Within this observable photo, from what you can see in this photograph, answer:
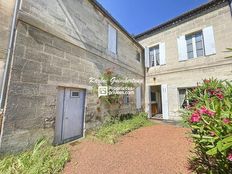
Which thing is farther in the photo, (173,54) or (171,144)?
(173,54)

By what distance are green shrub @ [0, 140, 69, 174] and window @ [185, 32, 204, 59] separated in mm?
8690

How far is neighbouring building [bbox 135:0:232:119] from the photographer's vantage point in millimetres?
7281

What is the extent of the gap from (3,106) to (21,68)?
0.99m

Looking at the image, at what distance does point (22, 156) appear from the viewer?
9.78ft

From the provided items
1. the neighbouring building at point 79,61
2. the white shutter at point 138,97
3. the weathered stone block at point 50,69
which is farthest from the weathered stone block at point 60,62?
the white shutter at point 138,97

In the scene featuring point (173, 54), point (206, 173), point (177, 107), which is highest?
point (173, 54)

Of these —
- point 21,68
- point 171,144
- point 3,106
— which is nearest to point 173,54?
point 171,144

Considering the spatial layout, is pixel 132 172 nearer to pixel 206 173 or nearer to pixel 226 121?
pixel 206 173

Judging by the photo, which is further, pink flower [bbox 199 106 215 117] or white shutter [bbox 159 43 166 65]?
white shutter [bbox 159 43 166 65]

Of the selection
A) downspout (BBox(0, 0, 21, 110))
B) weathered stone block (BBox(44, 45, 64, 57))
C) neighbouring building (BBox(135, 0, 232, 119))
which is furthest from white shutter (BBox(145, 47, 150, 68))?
downspout (BBox(0, 0, 21, 110))

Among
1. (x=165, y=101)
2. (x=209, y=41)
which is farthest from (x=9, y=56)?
(x=209, y=41)

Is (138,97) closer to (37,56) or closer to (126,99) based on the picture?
(126,99)

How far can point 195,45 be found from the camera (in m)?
8.20

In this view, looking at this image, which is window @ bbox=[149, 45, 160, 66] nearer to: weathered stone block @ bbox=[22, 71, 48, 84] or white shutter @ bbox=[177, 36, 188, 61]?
white shutter @ bbox=[177, 36, 188, 61]
